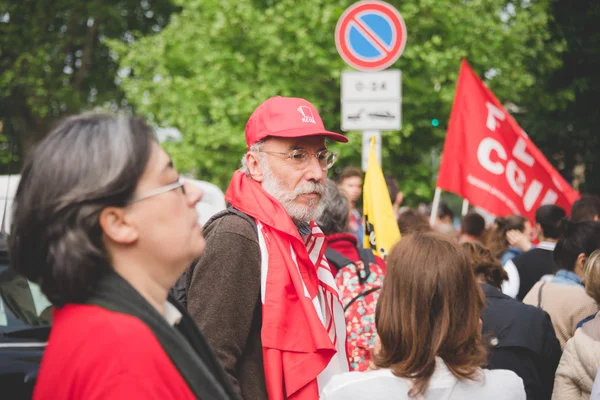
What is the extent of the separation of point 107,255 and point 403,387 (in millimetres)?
1191

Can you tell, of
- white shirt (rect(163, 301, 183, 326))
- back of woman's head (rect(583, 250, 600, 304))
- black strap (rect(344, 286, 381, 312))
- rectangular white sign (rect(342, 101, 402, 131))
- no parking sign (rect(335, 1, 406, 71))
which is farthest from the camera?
no parking sign (rect(335, 1, 406, 71))

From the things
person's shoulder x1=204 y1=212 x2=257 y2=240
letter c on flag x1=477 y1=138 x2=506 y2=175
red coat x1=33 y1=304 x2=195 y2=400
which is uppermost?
red coat x1=33 y1=304 x2=195 y2=400

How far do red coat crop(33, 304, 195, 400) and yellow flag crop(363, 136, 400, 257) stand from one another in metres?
3.69

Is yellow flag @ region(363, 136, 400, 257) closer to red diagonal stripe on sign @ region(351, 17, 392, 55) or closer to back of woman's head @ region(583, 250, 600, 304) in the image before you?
back of woman's head @ region(583, 250, 600, 304)

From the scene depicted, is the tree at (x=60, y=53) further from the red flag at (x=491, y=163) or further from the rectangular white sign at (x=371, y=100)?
the rectangular white sign at (x=371, y=100)

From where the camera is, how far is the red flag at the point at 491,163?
911cm

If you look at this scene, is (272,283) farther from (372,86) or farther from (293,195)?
(372,86)

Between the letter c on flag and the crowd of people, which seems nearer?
the crowd of people

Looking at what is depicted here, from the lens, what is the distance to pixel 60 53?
93.8ft

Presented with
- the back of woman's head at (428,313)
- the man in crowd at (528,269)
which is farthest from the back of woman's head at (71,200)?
the man in crowd at (528,269)

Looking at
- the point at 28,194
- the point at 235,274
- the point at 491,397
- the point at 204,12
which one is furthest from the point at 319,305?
the point at 204,12

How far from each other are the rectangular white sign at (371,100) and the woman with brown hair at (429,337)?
4476mm

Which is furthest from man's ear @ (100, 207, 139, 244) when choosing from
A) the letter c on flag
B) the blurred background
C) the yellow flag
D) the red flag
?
the blurred background

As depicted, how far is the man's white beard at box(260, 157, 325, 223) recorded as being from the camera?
3.40m
